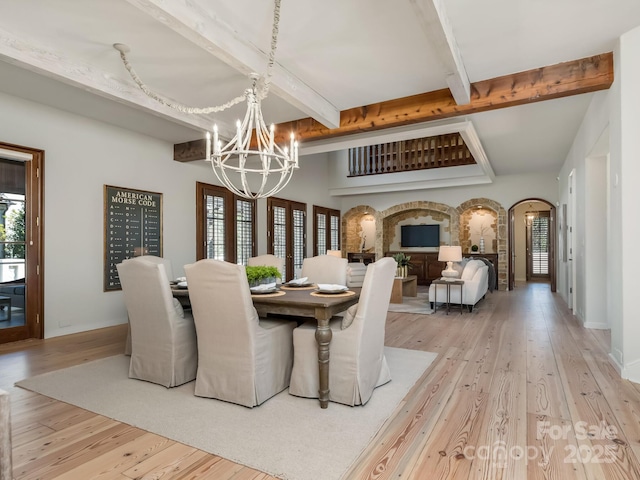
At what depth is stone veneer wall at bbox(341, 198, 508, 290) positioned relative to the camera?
9.35m

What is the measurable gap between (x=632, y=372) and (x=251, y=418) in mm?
2947

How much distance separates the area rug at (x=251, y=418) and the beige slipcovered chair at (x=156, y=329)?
0.10 metres

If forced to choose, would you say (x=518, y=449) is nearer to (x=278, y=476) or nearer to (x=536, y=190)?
(x=278, y=476)

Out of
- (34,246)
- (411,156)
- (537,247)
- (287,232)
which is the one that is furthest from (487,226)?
(34,246)

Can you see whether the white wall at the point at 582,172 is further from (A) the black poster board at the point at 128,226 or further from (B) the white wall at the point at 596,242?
(A) the black poster board at the point at 128,226

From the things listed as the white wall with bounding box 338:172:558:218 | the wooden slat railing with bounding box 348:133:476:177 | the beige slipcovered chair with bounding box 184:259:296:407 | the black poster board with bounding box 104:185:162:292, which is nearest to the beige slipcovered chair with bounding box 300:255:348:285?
the beige slipcovered chair with bounding box 184:259:296:407

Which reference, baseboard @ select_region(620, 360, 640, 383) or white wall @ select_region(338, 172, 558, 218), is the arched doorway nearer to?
white wall @ select_region(338, 172, 558, 218)

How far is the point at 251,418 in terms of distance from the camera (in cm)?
233

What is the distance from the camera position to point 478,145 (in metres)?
5.82

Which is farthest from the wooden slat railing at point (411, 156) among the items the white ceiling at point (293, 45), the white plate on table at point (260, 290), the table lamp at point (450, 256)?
the white plate on table at point (260, 290)

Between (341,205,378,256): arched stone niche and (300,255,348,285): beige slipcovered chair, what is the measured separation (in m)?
7.07

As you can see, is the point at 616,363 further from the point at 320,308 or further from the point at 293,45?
the point at 293,45

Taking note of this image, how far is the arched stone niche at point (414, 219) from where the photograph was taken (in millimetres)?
10016

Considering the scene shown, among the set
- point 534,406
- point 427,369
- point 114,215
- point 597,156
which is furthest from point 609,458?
point 114,215
